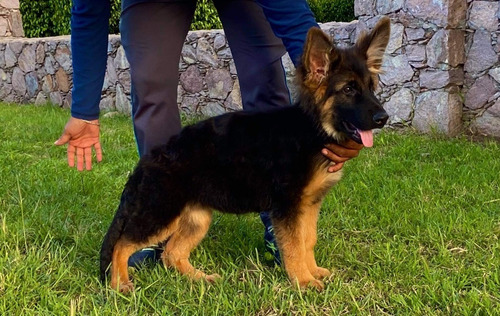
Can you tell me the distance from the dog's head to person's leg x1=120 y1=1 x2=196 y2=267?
0.82m

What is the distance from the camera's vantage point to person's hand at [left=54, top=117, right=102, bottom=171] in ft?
11.3

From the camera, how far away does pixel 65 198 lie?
454 cm

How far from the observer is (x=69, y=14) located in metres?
13.2

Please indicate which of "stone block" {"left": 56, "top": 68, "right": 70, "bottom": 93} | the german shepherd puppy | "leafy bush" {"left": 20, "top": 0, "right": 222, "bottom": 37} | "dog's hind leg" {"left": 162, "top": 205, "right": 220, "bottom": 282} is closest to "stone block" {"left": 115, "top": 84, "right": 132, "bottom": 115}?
"stone block" {"left": 56, "top": 68, "right": 70, "bottom": 93}

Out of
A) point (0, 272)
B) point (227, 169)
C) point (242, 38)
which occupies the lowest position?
point (0, 272)

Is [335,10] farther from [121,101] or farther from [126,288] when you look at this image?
[126,288]

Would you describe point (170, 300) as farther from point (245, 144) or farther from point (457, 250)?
point (457, 250)

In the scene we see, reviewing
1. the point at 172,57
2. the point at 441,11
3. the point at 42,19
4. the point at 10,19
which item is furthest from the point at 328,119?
the point at 42,19

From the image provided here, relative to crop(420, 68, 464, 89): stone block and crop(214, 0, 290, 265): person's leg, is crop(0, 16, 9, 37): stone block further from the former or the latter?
crop(214, 0, 290, 265): person's leg

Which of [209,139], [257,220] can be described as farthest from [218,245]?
[209,139]

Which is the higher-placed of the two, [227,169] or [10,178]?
[227,169]

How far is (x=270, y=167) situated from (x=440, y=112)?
13.2 feet

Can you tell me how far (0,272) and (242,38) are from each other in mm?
1870

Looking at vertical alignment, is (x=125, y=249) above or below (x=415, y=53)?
below
